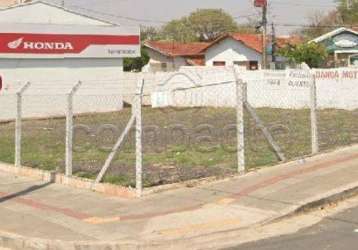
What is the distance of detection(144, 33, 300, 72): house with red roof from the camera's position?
189ft

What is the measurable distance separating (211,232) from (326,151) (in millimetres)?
5730

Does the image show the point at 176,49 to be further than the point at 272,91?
Yes

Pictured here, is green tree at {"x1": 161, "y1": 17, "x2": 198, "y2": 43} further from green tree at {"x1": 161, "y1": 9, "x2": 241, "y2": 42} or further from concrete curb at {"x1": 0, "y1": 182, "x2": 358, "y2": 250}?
concrete curb at {"x1": 0, "y1": 182, "x2": 358, "y2": 250}

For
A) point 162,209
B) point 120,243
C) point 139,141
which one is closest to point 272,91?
point 139,141

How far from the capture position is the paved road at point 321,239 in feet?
23.7

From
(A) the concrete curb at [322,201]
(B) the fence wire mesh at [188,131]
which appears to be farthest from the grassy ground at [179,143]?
(A) the concrete curb at [322,201]

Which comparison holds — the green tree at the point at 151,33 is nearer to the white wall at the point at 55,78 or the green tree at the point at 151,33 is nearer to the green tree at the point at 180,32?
the green tree at the point at 180,32

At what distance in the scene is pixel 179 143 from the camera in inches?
651

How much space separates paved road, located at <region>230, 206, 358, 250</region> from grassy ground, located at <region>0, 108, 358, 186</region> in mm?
3567

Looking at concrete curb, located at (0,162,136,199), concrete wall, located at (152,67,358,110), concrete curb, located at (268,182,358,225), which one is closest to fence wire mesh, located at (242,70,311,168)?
concrete wall, located at (152,67,358,110)

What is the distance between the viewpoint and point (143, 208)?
9.20 m

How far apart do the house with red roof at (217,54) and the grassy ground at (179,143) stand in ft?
102

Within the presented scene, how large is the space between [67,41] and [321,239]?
82.1 feet

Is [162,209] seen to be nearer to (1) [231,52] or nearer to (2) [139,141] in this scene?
(2) [139,141]
